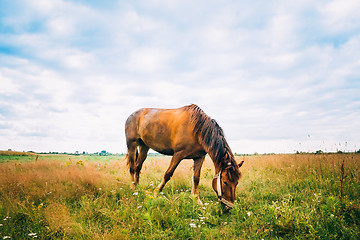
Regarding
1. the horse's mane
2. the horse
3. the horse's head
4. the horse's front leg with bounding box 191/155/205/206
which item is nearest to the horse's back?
the horse

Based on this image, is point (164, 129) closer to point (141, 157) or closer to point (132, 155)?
point (141, 157)

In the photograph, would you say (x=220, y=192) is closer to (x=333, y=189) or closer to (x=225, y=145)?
(x=225, y=145)

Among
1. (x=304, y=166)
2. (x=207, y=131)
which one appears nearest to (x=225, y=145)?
(x=207, y=131)

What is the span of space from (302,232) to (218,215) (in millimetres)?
1633

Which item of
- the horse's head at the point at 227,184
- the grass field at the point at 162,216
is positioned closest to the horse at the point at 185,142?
the horse's head at the point at 227,184

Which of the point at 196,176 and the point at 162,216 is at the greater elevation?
the point at 196,176

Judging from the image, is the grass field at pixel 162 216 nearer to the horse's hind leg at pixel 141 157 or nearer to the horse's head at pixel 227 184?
the horse's head at pixel 227 184

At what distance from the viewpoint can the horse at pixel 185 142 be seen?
4559mm

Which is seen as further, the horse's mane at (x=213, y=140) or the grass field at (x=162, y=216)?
the horse's mane at (x=213, y=140)

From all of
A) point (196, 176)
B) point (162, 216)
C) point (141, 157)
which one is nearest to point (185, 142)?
point (196, 176)

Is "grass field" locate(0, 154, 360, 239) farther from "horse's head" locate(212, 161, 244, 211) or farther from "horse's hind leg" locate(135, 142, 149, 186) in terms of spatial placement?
"horse's hind leg" locate(135, 142, 149, 186)

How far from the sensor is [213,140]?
495 cm

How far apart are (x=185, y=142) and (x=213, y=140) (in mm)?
773

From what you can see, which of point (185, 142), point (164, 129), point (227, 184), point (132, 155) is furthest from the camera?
point (132, 155)
